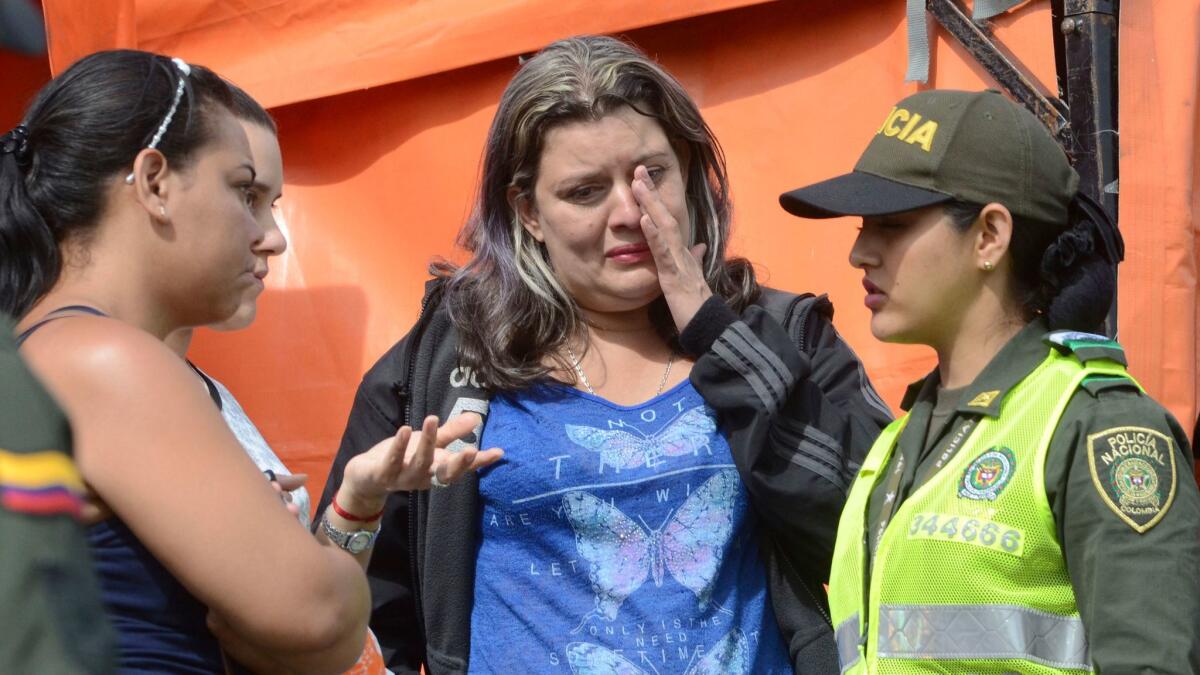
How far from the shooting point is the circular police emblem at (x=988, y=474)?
1881 millimetres

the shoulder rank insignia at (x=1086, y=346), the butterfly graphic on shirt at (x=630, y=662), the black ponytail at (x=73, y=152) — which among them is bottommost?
the butterfly graphic on shirt at (x=630, y=662)

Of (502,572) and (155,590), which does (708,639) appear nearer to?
(502,572)

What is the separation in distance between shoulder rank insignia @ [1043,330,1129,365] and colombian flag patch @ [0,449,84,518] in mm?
1441

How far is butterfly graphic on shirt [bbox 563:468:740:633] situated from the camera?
7.43ft

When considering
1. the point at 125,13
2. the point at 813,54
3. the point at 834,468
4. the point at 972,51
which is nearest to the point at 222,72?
the point at 125,13

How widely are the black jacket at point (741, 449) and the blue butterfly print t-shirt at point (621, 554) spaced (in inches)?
1.6

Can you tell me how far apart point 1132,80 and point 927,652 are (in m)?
1.47

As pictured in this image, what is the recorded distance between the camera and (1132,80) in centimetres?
284

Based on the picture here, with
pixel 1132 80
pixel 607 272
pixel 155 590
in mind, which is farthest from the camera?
pixel 1132 80

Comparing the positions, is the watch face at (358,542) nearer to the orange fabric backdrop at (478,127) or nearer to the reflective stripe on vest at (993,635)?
the reflective stripe on vest at (993,635)

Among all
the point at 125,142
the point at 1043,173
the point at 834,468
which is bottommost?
the point at 834,468

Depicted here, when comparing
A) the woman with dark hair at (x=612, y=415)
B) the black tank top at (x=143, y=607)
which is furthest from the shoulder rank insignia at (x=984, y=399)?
the black tank top at (x=143, y=607)

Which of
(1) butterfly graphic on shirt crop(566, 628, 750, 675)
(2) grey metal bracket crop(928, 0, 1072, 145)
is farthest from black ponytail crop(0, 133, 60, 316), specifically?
(2) grey metal bracket crop(928, 0, 1072, 145)

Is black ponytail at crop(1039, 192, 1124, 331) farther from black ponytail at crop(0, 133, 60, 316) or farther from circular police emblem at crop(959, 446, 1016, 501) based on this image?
black ponytail at crop(0, 133, 60, 316)
